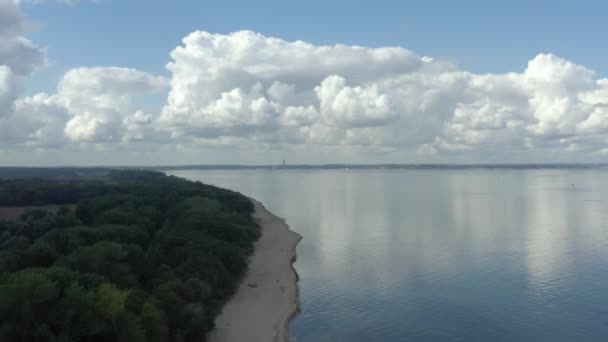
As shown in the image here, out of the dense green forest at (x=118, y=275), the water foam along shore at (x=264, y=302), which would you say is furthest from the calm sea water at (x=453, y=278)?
the dense green forest at (x=118, y=275)

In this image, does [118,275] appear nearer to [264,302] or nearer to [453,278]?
[264,302]

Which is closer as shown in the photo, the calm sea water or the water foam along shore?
the water foam along shore

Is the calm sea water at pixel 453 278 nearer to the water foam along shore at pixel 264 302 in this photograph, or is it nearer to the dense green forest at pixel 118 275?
the water foam along shore at pixel 264 302

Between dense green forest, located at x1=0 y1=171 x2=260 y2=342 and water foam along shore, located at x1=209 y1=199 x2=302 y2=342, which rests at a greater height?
dense green forest, located at x1=0 y1=171 x2=260 y2=342

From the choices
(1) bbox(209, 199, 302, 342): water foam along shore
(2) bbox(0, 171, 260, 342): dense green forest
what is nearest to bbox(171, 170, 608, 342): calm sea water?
(1) bbox(209, 199, 302, 342): water foam along shore

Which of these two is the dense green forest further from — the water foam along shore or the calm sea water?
the calm sea water

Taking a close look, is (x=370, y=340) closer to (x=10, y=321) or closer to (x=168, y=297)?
(x=168, y=297)

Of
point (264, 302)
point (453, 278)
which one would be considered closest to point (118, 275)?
point (264, 302)
